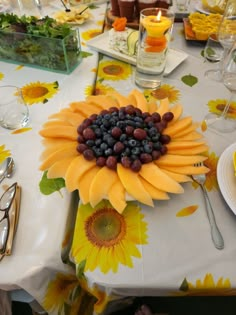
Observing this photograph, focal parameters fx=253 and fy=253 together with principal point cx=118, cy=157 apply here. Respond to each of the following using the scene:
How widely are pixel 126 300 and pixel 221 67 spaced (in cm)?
72

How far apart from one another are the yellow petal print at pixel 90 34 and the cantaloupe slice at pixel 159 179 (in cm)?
71

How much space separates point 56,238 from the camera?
0.40 metres

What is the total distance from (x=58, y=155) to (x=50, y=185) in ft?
0.21

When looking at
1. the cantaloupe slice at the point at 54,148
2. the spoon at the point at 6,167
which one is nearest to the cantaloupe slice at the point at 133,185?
the cantaloupe slice at the point at 54,148

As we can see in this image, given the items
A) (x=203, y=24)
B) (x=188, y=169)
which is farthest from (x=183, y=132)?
(x=203, y=24)

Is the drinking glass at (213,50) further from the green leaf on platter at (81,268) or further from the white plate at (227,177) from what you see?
the green leaf on platter at (81,268)

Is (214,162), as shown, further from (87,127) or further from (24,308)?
(24,308)

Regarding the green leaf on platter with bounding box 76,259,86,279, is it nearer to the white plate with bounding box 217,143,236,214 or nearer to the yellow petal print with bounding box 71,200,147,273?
the yellow petal print with bounding box 71,200,147,273

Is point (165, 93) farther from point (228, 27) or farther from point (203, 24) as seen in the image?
point (203, 24)

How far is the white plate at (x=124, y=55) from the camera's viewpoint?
31.3 inches

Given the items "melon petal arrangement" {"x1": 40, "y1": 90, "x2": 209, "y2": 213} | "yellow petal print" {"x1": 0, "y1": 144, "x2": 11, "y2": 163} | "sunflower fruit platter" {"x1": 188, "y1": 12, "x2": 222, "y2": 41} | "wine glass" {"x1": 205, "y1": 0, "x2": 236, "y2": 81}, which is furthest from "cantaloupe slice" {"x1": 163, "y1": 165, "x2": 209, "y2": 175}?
"sunflower fruit platter" {"x1": 188, "y1": 12, "x2": 222, "y2": 41}

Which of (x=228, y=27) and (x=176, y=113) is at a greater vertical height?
(x=228, y=27)

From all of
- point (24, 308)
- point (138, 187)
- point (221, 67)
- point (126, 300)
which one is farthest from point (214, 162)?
point (24, 308)

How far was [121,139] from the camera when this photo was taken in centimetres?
45
